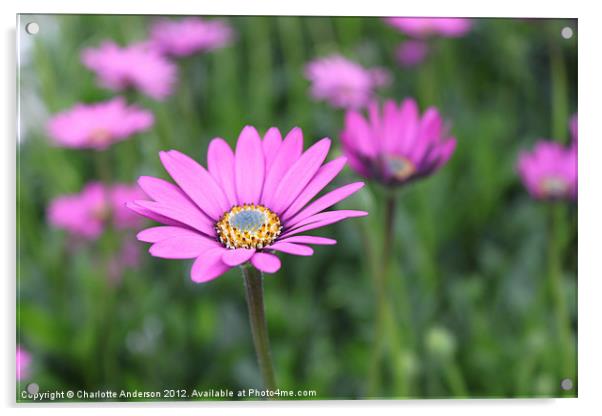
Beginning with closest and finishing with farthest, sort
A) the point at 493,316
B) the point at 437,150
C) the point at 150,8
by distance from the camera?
the point at 437,150 < the point at 150,8 < the point at 493,316

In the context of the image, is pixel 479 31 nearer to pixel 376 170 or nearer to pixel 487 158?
pixel 487 158

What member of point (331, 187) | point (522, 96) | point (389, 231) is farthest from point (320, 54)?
point (389, 231)

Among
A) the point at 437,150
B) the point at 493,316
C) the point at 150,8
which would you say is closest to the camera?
the point at 437,150

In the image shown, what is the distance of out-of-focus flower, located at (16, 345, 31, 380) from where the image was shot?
1064mm

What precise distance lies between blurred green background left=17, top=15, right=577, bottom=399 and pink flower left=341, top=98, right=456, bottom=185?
0.15m

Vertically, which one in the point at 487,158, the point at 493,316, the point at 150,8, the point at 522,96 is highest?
the point at 150,8

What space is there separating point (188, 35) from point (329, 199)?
0.63 meters

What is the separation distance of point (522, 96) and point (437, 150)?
426 millimetres

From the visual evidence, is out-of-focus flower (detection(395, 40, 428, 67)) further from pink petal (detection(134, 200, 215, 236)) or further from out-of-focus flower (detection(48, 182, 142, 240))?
pink petal (detection(134, 200, 215, 236))

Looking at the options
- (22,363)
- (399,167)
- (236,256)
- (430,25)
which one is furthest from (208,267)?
(430,25)

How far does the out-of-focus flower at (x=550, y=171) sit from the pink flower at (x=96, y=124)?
598 millimetres

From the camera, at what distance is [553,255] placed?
1180 millimetres

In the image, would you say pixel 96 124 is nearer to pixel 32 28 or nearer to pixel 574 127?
pixel 32 28
